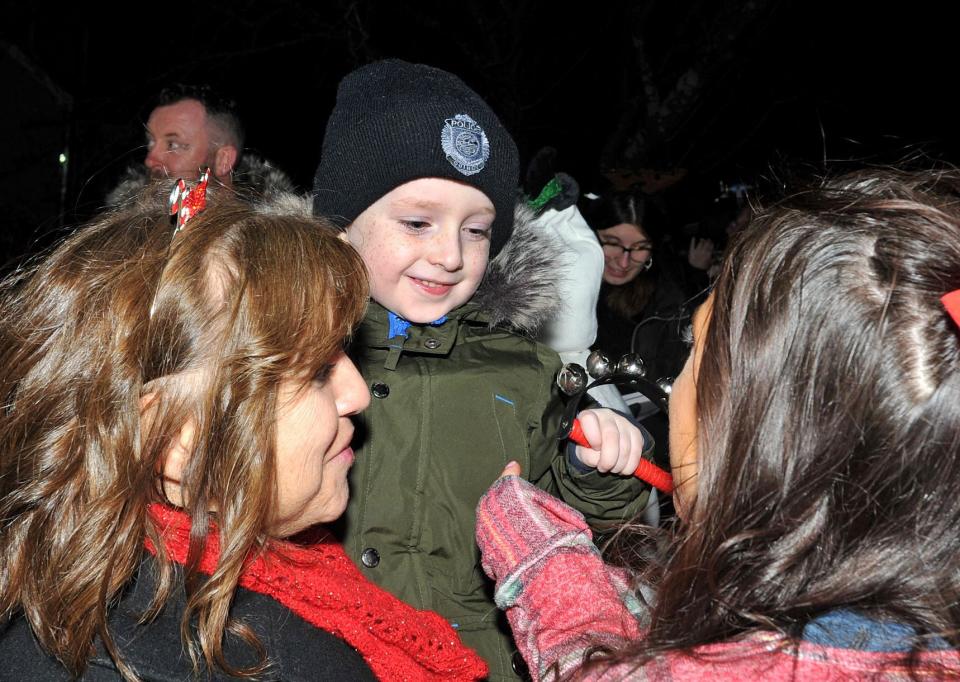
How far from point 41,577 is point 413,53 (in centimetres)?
777

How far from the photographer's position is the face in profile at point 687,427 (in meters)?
1.34

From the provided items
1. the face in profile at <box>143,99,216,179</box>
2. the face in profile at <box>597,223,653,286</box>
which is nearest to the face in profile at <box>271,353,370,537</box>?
the face in profile at <box>143,99,216,179</box>

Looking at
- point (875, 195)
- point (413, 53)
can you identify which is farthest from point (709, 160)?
point (875, 195)

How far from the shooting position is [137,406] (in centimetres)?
120

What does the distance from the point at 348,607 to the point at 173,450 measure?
1.28 ft

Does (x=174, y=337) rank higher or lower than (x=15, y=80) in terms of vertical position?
lower

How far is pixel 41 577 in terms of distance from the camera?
117 cm

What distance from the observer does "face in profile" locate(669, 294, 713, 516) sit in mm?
1343

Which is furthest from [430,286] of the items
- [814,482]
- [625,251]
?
[625,251]

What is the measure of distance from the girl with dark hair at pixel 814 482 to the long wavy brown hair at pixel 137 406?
1.53 feet

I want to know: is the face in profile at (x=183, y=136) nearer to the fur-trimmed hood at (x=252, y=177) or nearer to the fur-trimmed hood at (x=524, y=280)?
the fur-trimmed hood at (x=252, y=177)

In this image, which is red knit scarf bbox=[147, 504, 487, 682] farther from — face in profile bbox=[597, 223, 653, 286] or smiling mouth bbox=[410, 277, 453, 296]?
face in profile bbox=[597, 223, 653, 286]

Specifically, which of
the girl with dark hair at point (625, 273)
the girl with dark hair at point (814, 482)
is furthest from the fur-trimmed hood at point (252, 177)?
the girl with dark hair at point (625, 273)

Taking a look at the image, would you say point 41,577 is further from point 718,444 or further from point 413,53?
point 413,53
